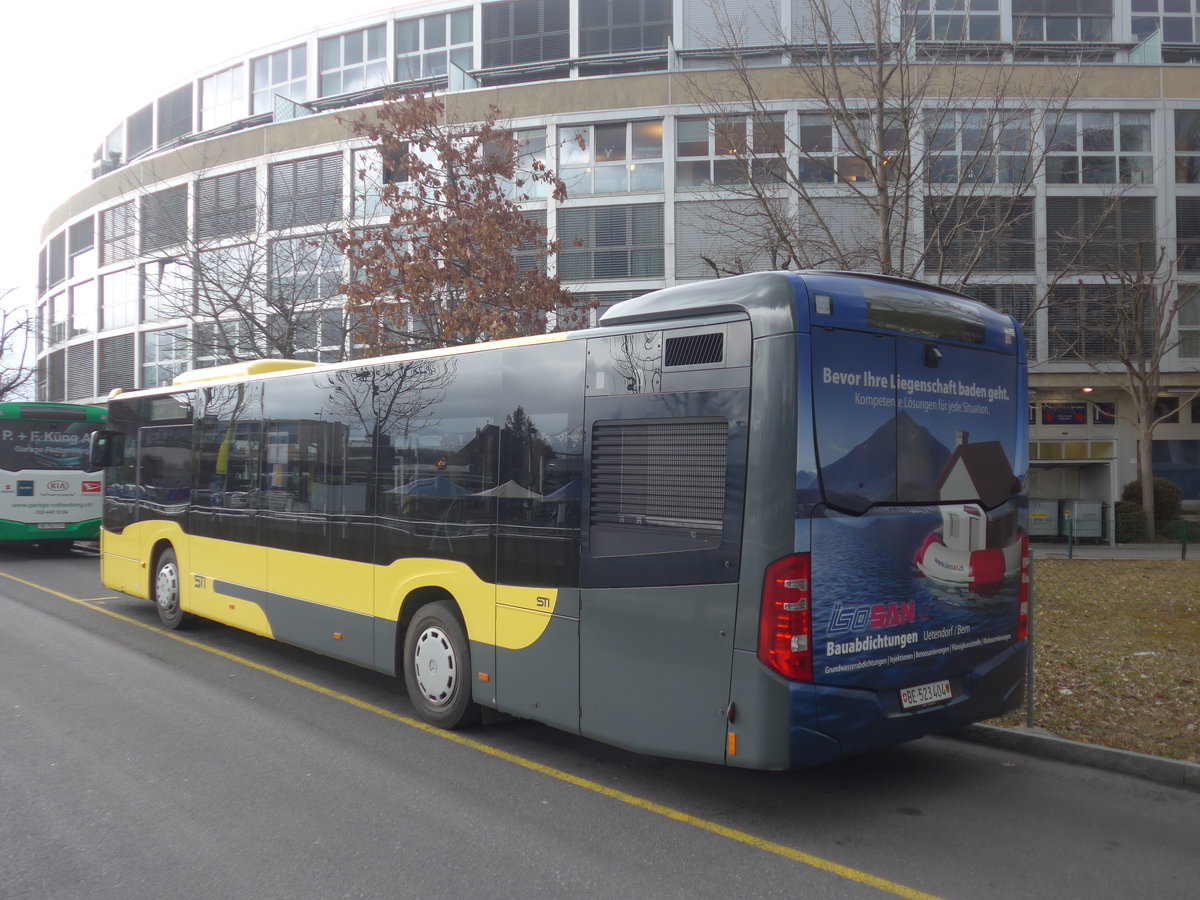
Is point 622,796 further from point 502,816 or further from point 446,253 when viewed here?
point 446,253

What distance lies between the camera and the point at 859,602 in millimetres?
4938

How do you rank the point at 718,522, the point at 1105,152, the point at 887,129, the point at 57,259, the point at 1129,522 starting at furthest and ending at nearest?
1. the point at 57,259
2. the point at 1105,152
3. the point at 1129,522
4. the point at 887,129
5. the point at 718,522

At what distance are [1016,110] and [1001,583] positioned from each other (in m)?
8.87

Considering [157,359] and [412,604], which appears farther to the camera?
[157,359]

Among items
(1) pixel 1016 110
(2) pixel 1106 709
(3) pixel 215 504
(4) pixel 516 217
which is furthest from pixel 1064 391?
(3) pixel 215 504

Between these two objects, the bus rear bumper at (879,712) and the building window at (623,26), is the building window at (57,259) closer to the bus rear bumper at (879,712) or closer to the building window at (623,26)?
the building window at (623,26)

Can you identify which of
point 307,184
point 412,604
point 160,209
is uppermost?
point 307,184

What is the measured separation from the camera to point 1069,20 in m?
28.7

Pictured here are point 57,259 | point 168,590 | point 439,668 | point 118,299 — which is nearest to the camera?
point 439,668

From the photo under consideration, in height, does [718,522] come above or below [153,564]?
above

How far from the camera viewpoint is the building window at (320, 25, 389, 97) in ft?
109

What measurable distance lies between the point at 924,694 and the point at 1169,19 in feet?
107

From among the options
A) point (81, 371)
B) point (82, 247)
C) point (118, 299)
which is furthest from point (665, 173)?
point (82, 247)

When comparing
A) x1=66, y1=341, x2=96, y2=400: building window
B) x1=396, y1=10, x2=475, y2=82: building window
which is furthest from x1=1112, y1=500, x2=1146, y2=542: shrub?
x1=66, y1=341, x2=96, y2=400: building window
